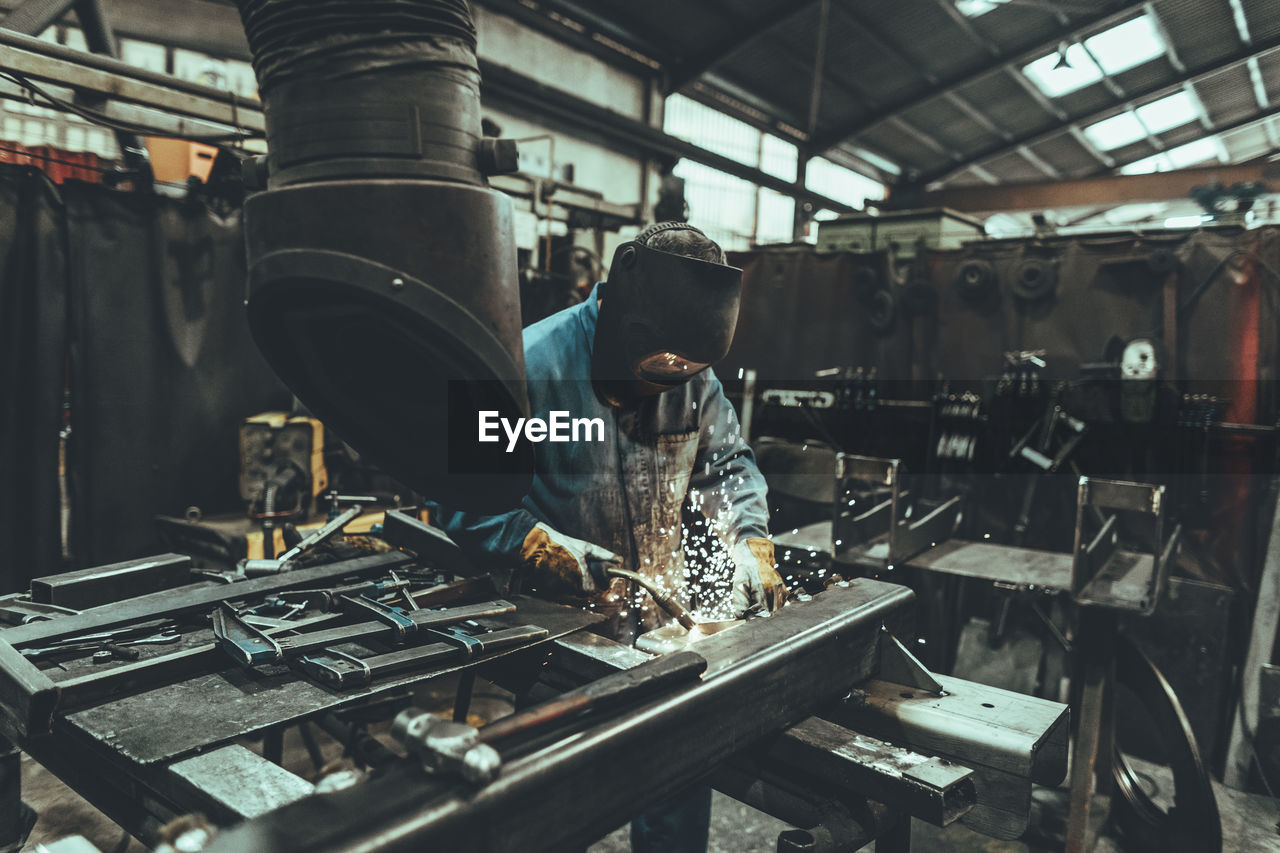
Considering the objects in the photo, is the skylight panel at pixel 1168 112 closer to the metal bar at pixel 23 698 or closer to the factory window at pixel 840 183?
the factory window at pixel 840 183

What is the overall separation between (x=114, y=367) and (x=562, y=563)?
2887mm

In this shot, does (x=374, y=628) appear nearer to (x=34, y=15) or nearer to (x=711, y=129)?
(x=34, y=15)

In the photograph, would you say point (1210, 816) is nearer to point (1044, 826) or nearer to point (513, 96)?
point (1044, 826)

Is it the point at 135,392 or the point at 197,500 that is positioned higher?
the point at 135,392

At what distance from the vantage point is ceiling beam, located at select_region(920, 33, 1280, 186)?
340 inches

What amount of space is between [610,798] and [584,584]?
79 centimetres

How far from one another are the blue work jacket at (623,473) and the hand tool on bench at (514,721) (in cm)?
80

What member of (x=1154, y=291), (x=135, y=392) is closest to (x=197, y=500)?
(x=135, y=392)

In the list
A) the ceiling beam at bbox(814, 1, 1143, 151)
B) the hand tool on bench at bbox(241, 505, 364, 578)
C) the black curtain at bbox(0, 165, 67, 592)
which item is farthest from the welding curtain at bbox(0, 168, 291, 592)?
the ceiling beam at bbox(814, 1, 1143, 151)

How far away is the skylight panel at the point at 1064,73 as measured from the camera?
8461 millimetres

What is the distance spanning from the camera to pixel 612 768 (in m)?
0.97

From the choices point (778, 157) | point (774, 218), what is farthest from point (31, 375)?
point (774, 218)

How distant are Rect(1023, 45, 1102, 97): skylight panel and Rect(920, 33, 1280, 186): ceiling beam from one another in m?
0.83

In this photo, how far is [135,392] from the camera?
11.8 ft
